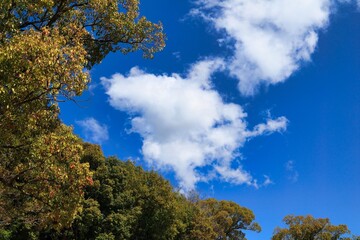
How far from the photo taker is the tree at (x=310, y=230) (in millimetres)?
47781

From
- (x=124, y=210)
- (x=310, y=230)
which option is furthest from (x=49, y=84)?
(x=310, y=230)

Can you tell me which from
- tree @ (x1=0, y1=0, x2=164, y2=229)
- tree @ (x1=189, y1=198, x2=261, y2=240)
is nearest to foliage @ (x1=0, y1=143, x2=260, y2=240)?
tree @ (x1=189, y1=198, x2=261, y2=240)

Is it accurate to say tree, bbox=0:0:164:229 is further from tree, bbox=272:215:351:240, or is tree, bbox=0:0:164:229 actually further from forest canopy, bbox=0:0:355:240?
tree, bbox=272:215:351:240

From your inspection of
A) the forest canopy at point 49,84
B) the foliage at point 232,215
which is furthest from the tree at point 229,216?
the forest canopy at point 49,84

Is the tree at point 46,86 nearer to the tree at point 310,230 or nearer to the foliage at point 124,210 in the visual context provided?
the foliage at point 124,210

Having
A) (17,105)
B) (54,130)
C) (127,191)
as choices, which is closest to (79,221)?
(127,191)

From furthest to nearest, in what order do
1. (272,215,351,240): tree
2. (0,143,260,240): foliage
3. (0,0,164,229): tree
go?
(272,215,351,240): tree, (0,143,260,240): foliage, (0,0,164,229): tree

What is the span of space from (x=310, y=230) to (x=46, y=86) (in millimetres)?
47991

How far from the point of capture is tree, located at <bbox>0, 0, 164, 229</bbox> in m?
7.31

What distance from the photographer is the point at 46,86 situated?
25.3 ft

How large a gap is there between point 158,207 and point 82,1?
27.5m

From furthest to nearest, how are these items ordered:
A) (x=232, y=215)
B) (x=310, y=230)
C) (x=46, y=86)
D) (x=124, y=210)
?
(x=232, y=215) → (x=310, y=230) → (x=124, y=210) → (x=46, y=86)

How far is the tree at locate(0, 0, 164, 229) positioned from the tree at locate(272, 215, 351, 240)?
4487 centimetres

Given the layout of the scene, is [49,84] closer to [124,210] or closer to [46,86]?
[46,86]
